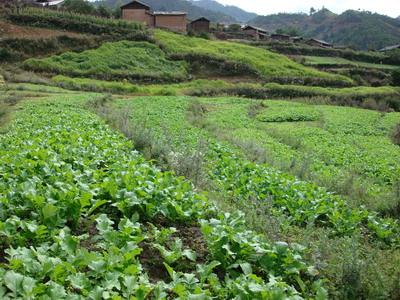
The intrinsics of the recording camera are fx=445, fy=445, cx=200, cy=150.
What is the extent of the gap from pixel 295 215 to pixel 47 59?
41.6 metres

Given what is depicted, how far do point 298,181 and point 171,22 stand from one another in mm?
62424

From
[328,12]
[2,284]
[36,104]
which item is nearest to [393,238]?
[2,284]

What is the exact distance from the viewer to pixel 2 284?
3.90 meters

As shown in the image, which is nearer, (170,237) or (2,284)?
(2,284)

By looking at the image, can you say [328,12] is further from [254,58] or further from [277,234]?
[277,234]

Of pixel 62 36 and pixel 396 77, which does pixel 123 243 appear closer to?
pixel 62 36

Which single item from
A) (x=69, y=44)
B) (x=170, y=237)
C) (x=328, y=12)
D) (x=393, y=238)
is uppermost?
(x=328, y=12)

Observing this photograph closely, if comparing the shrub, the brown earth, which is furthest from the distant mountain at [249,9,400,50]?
the shrub

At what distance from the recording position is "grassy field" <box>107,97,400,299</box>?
591 cm

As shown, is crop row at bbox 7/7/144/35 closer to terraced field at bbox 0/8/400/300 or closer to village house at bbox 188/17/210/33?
village house at bbox 188/17/210/33

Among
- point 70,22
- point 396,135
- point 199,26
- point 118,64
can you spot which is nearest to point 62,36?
point 70,22

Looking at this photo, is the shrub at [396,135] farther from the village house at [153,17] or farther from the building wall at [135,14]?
the building wall at [135,14]

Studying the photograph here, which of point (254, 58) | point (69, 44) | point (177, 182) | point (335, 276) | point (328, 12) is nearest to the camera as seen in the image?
point (335, 276)

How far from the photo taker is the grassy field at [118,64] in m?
43.7
